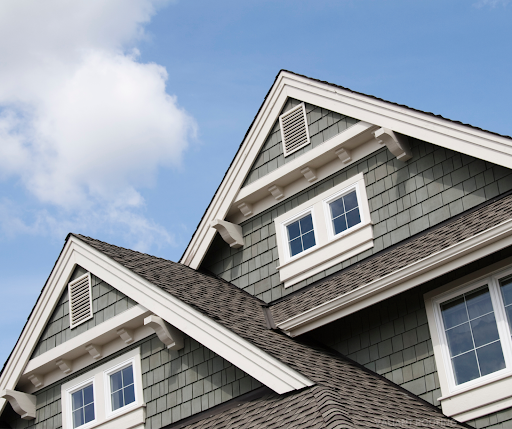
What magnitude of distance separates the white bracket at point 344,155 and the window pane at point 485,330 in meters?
4.29

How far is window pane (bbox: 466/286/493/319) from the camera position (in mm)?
10039

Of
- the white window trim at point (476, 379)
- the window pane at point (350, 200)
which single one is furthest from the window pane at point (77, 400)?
the white window trim at point (476, 379)

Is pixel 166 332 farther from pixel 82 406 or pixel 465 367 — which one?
pixel 465 367

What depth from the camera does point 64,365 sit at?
1348 cm

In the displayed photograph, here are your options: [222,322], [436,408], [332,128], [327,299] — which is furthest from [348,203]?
[436,408]

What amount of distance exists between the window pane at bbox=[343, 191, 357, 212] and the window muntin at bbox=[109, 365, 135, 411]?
4.81m

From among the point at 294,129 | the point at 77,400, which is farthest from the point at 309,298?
the point at 77,400

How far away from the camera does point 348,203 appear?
13125 mm

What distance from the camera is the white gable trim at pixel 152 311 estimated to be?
9930mm

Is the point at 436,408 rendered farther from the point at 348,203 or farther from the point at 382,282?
the point at 348,203

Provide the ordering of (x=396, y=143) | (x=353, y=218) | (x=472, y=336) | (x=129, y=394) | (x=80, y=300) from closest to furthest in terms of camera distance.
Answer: (x=472, y=336) → (x=396, y=143) → (x=129, y=394) → (x=353, y=218) → (x=80, y=300)

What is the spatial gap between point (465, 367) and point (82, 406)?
698 centimetres

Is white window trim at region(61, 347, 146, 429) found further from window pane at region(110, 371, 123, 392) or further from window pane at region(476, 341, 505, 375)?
window pane at region(476, 341, 505, 375)

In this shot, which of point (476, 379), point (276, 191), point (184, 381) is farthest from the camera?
point (276, 191)
